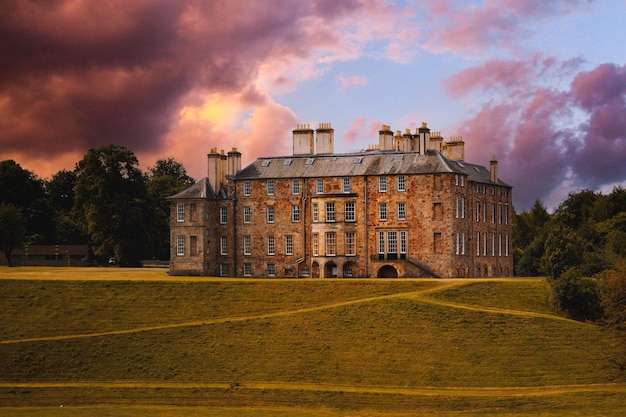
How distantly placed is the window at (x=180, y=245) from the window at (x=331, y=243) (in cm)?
1214

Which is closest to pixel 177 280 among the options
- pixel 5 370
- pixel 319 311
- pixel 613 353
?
pixel 319 311

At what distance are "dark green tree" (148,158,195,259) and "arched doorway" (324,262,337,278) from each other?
64.1 feet

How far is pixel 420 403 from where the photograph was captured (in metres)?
49.2

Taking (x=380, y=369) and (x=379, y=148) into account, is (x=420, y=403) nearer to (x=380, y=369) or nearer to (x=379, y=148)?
(x=380, y=369)

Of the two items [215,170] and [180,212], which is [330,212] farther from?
[180,212]

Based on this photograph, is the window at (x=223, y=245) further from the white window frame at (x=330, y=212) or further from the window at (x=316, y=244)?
the white window frame at (x=330, y=212)

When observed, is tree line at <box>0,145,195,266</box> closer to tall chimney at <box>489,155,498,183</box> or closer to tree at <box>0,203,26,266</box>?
tree at <box>0,203,26,266</box>

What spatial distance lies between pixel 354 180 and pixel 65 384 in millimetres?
34538

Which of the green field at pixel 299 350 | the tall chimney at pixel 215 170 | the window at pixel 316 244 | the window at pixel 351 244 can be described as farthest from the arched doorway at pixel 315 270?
the green field at pixel 299 350

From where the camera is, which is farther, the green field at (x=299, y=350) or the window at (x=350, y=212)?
the window at (x=350, y=212)

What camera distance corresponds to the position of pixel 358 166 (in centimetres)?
8306

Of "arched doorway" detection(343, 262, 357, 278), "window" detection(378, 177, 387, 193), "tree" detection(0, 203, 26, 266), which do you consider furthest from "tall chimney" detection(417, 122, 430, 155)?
"tree" detection(0, 203, 26, 266)

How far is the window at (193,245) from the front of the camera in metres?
84.8

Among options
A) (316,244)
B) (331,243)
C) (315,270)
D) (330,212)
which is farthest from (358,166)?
(315,270)
